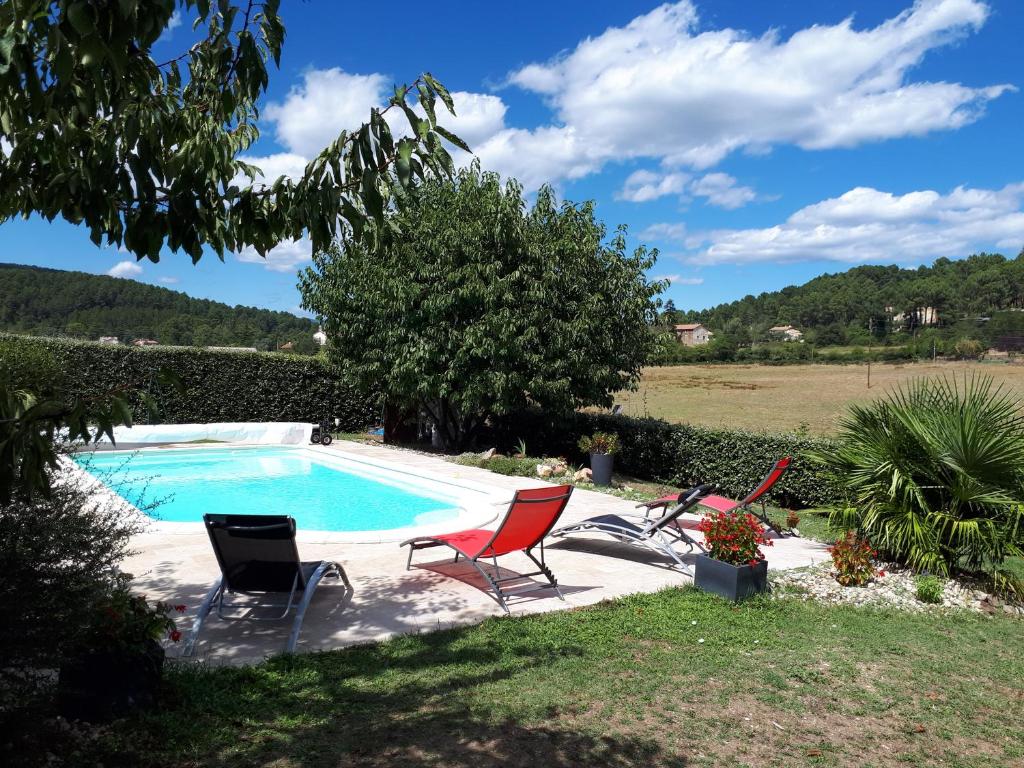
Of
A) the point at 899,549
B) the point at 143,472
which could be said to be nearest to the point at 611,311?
the point at 899,549

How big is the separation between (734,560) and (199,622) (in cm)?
454

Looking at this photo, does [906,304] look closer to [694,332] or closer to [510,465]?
[694,332]

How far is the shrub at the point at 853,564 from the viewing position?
7.13 m

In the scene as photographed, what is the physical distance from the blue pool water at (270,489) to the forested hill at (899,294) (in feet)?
236

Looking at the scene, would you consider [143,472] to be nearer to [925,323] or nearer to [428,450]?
[428,450]

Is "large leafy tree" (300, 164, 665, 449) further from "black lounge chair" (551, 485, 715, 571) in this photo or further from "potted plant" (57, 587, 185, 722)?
"potted plant" (57, 587, 185, 722)

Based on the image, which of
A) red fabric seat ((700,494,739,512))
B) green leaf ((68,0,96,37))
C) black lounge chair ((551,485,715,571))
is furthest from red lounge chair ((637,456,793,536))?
green leaf ((68,0,96,37))

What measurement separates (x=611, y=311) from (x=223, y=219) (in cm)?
1338

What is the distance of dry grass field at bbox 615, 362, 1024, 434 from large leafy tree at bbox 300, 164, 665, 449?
902 cm

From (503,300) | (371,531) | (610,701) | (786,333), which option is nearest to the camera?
(610,701)

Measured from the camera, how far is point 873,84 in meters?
15.9

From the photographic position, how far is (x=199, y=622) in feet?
17.3

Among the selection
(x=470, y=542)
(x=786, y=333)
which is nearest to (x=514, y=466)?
(x=470, y=542)

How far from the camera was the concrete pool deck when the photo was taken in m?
5.47
